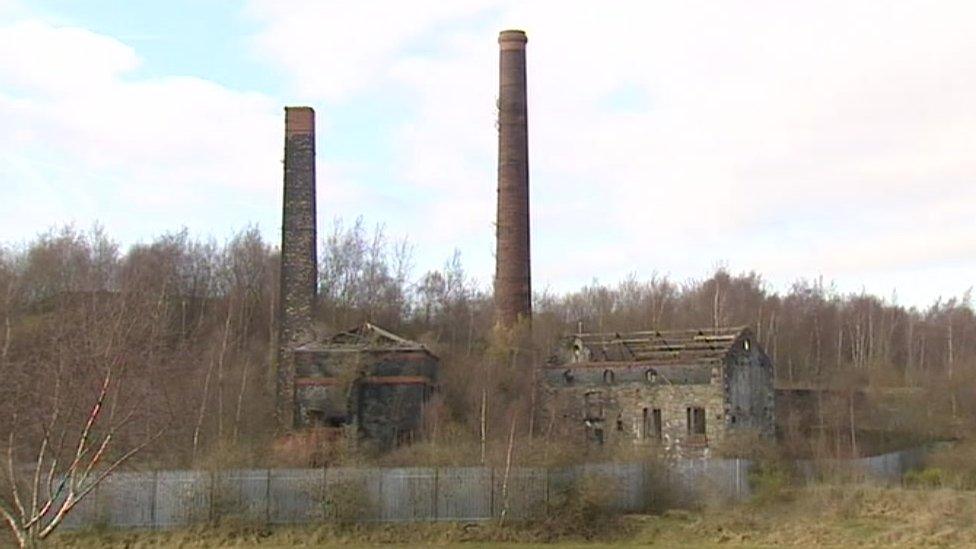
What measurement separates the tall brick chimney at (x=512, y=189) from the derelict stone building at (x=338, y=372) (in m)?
5.69

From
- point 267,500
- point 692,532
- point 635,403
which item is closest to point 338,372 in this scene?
point 267,500

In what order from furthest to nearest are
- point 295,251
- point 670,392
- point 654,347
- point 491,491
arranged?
1. point 654,347
2. point 295,251
3. point 670,392
4. point 491,491

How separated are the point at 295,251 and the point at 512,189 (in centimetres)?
857

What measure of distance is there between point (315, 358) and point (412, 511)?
8.32 meters

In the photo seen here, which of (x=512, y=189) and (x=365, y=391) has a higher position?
(x=512, y=189)

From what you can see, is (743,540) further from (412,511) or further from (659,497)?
(412,511)

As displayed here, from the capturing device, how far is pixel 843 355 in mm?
63219

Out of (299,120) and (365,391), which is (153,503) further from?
(299,120)

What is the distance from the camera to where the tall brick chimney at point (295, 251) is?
32.2 m

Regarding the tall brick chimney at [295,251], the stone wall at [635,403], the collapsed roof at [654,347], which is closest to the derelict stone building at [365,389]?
the tall brick chimney at [295,251]

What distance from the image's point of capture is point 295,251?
32656mm

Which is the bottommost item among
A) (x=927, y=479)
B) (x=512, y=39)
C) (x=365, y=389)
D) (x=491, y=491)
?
(x=927, y=479)

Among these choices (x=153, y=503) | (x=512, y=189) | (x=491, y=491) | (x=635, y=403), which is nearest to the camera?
(x=153, y=503)

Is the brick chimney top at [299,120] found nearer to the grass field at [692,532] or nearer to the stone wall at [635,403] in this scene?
the stone wall at [635,403]
